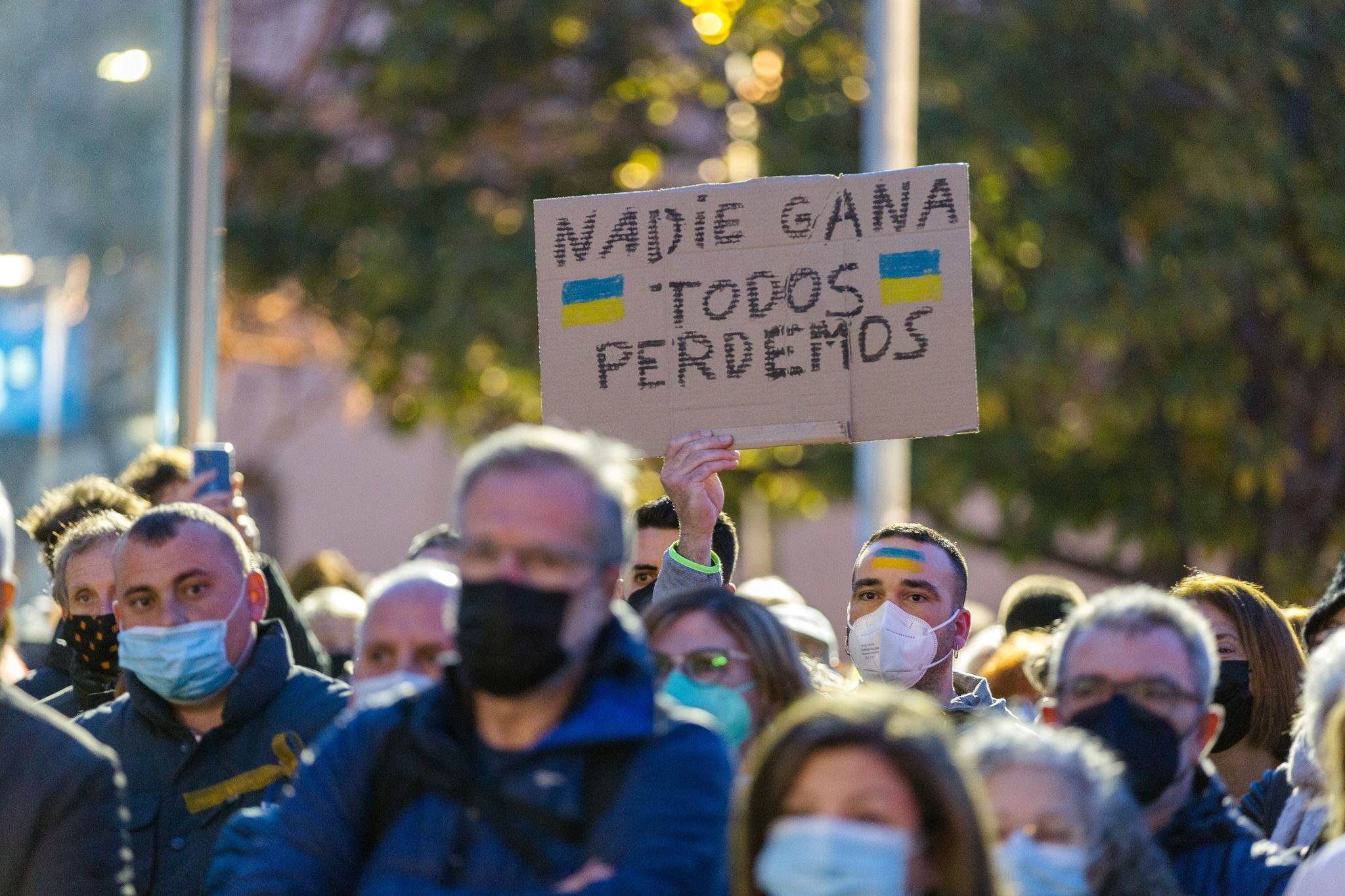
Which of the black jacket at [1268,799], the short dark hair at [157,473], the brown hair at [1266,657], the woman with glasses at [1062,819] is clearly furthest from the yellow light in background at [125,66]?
the woman with glasses at [1062,819]

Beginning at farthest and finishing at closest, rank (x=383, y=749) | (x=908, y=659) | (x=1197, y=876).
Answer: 1. (x=908, y=659)
2. (x=1197, y=876)
3. (x=383, y=749)

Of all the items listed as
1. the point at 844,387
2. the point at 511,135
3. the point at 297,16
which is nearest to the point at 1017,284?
the point at 511,135

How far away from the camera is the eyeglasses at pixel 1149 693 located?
11.8 ft

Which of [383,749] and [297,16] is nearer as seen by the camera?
[383,749]

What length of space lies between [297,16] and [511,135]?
5273 mm

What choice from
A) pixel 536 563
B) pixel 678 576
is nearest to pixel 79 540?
pixel 678 576

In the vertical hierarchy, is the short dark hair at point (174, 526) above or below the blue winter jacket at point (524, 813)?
above

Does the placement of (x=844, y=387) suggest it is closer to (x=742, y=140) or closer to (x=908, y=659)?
(x=908, y=659)

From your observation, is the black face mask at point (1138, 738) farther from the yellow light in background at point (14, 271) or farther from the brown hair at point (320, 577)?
the yellow light in background at point (14, 271)

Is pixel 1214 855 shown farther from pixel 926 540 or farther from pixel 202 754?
pixel 202 754

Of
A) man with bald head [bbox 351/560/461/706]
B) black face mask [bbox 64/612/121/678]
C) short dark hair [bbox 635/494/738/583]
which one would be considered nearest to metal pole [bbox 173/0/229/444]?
short dark hair [bbox 635/494/738/583]

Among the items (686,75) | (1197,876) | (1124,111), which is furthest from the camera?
(686,75)

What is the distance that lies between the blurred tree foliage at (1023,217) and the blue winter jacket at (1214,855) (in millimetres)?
7778

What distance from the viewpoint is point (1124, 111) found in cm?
1205
